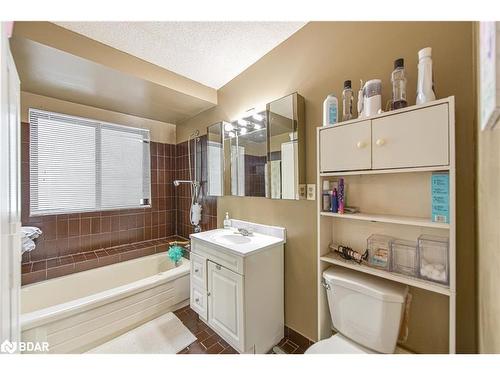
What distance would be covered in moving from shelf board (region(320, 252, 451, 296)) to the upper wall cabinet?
1.65 feet

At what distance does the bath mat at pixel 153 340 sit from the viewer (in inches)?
57.0

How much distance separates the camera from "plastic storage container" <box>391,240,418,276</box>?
2.96ft

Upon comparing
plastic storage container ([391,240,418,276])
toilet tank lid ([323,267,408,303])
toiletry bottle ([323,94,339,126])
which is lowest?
toilet tank lid ([323,267,408,303])

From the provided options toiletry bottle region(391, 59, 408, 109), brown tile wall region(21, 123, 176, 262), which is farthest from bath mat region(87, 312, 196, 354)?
toiletry bottle region(391, 59, 408, 109)

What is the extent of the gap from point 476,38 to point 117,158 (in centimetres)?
315

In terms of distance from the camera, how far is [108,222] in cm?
238

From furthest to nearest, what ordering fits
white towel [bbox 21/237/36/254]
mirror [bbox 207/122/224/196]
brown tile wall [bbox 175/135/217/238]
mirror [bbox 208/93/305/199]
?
brown tile wall [bbox 175/135/217/238] → mirror [bbox 207/122/224/196] → white towel [bbox 21/237/36/254] → mirror [bbox 208/93/305/199]

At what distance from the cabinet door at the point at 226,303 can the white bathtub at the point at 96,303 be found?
636 mm

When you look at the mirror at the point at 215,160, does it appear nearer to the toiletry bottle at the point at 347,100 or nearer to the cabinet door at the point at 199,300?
the cabinet door at the point at 199,300

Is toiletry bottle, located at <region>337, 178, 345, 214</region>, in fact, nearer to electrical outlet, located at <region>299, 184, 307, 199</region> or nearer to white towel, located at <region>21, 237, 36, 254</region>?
electrical outlet, located at <region>299, 184, 307, 199</region>

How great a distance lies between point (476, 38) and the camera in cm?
78

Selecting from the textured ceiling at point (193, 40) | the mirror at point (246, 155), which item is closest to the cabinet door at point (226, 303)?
the mirror at point (246, 155)
